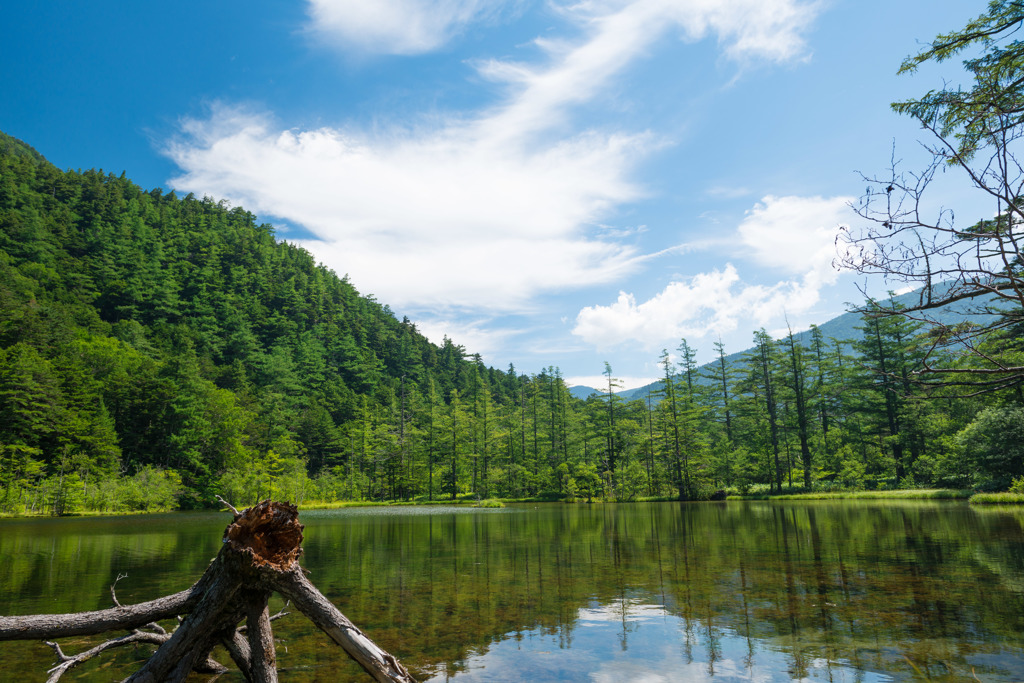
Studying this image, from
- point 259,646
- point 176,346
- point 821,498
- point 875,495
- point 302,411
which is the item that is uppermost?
point 176,346

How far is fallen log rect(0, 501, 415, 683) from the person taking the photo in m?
4.04

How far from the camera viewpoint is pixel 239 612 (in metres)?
4.50

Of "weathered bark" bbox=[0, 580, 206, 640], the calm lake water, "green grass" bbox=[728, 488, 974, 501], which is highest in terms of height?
"weathered bark" bbox=[0, 580, 206, 640]

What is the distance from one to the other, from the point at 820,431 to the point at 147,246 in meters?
105

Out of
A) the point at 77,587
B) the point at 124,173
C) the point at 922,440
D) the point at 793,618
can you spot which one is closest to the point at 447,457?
the point at 922,440

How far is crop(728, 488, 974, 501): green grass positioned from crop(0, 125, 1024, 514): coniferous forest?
1.78 metres

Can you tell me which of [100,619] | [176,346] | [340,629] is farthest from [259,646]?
[176,346]

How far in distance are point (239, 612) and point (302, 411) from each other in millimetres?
81678

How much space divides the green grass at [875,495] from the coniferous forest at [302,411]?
1779mm

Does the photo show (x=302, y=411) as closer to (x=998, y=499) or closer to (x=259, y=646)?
(x=998, y=499)

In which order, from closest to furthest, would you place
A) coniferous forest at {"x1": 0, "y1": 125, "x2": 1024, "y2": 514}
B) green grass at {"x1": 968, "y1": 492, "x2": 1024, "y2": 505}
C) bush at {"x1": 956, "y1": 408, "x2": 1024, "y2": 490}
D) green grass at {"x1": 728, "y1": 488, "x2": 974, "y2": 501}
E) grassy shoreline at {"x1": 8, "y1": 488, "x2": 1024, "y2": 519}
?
green grass at {"x1": 968, "y1": 492, "x2": 1024, "y2": 505}
grassy shoreline at {"x1": 8, "y1": 488, "x2": 1024, "y2": 519}
bush at {"x1": 956, "y1": 408, "x2": 1024, "y2": 490}
green grass at {"x1": 728, "y1": 488, "x2": 974, "y2": 501}
coniferous forest at {"x1": 0, "y1": 125, "x2": 1024, "y2": 514}

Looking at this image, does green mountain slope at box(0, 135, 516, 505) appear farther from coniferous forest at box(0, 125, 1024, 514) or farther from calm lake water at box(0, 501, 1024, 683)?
calm lake water at box(0, 501, 1024, 683)

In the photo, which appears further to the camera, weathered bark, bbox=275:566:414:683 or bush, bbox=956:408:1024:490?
bush, bbox=956:408:1024:490

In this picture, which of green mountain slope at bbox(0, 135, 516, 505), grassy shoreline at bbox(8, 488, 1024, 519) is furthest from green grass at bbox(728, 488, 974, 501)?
green mountain slope at bbox(0, 135, 516, 505)
